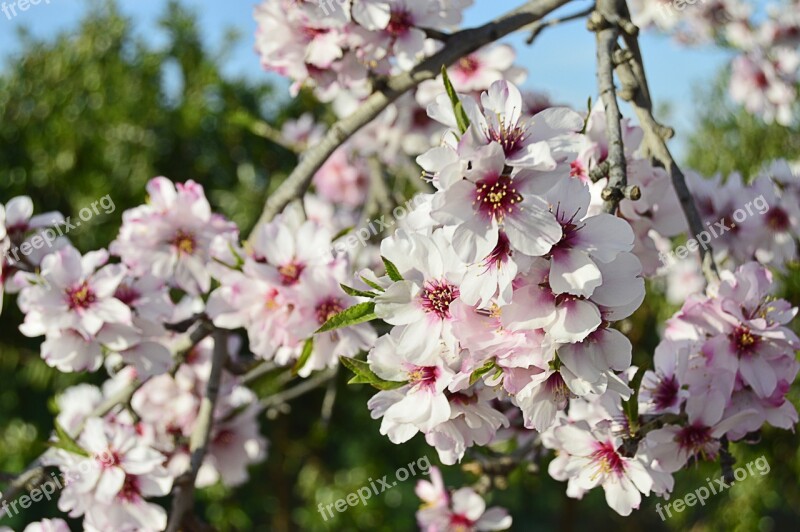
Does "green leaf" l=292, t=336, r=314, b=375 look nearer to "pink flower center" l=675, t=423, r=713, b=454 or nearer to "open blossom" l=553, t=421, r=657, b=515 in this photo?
"open blossom" l=553, t=421, r=657, b=515

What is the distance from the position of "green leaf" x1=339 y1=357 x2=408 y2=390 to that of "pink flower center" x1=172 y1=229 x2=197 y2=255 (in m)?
0.57

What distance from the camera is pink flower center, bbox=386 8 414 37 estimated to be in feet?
4.34

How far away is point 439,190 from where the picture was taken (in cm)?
77

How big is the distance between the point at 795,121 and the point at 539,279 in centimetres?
312

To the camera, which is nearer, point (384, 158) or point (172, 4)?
point (384, 158)

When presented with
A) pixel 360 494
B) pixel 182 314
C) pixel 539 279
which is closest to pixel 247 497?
pixel 360 494

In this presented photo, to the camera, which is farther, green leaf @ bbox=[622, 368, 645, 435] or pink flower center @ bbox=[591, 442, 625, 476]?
pink flower center @ bbox=[591, 442, 625, 476]

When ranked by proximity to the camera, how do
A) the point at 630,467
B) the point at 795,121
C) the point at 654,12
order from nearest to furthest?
the point at 630,467 → the point at 654,12 → the point at 795,121

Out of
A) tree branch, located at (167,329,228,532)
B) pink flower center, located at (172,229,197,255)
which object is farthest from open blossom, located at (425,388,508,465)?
pink flower center, located at (172,229,197,255)

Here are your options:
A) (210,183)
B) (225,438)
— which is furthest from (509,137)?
(210,183)

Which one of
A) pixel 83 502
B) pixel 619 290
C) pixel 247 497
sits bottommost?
pixel 247 497

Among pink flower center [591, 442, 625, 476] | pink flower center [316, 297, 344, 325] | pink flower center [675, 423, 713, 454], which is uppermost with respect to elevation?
pink flower center [316, 297, 344, 325]

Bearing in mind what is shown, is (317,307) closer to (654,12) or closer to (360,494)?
(360,494)

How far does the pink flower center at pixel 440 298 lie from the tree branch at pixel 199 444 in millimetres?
603
